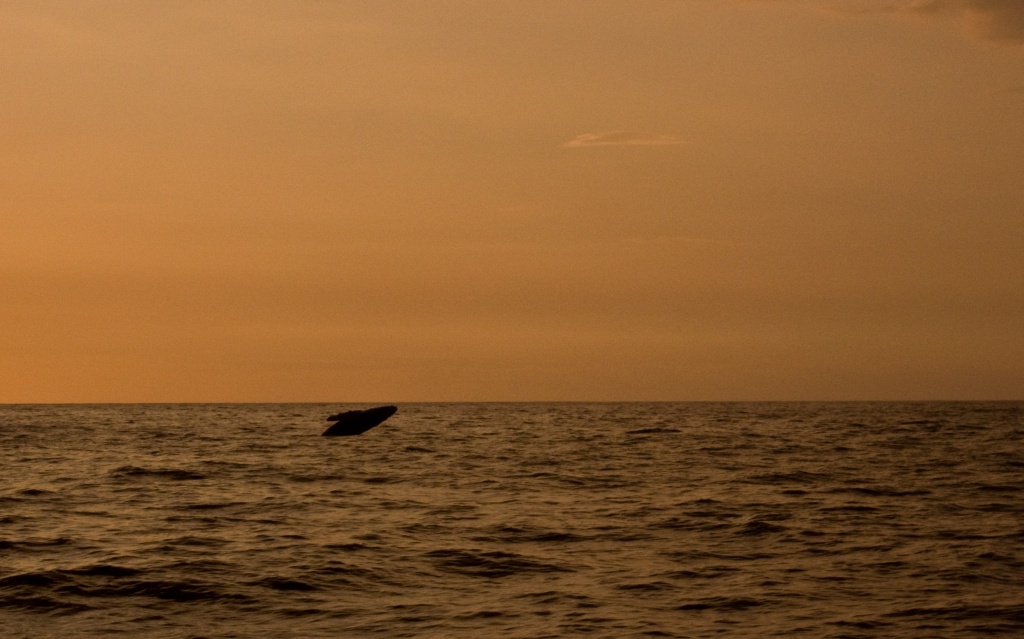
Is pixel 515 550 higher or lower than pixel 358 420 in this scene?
lower

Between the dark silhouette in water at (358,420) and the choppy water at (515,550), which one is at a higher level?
the dark silhouette in water at (358,420)

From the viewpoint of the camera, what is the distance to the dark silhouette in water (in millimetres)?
62188

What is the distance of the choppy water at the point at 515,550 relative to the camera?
15.9 m

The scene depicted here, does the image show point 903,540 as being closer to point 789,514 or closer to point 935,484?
point 789,514

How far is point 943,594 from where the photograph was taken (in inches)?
684

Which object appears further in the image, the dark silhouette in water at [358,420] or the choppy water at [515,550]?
the dark silhouette in water at [358,420]

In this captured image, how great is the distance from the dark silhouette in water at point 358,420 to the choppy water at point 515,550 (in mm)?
19942

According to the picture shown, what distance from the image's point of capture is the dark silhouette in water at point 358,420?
204 feet

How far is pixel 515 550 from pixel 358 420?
4409cm

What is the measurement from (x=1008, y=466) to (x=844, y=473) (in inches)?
255

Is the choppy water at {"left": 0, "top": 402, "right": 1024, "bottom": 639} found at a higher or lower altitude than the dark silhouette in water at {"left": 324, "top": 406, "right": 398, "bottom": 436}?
lower

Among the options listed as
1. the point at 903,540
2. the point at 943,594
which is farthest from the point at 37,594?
the point at 903,540

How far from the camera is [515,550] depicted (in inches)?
845

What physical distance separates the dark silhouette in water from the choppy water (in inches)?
785
